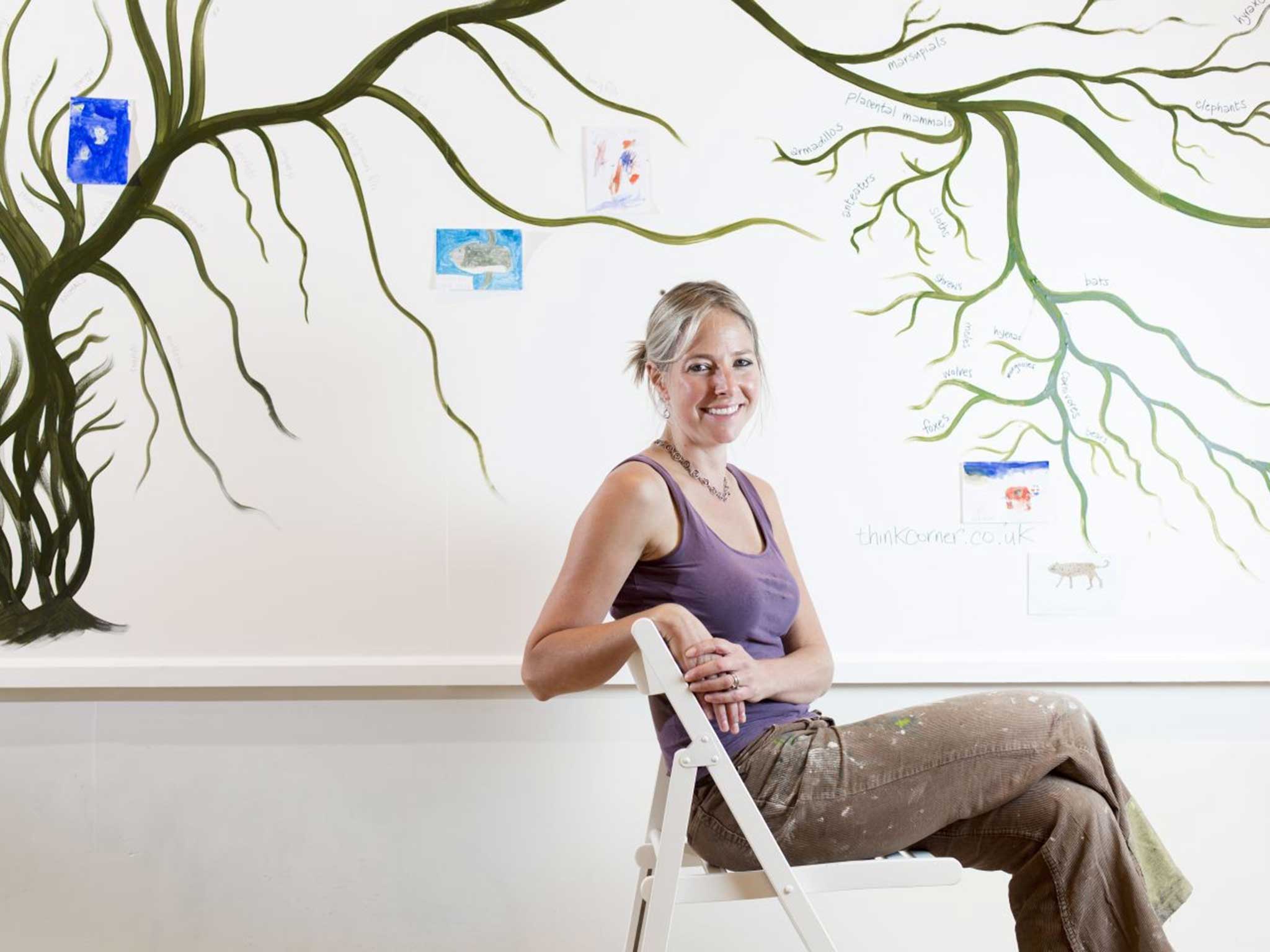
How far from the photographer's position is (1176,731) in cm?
196

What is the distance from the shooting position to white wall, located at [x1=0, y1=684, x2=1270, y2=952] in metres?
1.87

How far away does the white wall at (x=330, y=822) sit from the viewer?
73.5 inches

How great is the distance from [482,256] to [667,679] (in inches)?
37.4

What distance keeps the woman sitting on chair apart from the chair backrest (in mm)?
23

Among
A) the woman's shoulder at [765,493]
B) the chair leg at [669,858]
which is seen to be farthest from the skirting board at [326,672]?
the chair leg at [669,858]

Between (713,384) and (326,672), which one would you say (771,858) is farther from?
(326,672)

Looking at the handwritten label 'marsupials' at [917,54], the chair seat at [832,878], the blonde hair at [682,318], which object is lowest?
the chair seat at [832,878]

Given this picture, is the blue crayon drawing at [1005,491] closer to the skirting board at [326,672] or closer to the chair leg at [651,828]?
the skirting board at [326,672]

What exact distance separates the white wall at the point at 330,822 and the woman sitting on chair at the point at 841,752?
21.3 inches

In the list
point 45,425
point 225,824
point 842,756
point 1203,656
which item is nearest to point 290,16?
point 45,425

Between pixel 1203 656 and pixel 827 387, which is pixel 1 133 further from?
pixel 1203 656

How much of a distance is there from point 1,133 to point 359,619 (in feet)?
3.32

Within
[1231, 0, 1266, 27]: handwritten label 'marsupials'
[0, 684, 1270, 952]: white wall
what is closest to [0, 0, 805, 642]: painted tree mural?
[0, 684, 1270, 952]: white wall

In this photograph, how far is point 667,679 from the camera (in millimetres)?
1192
